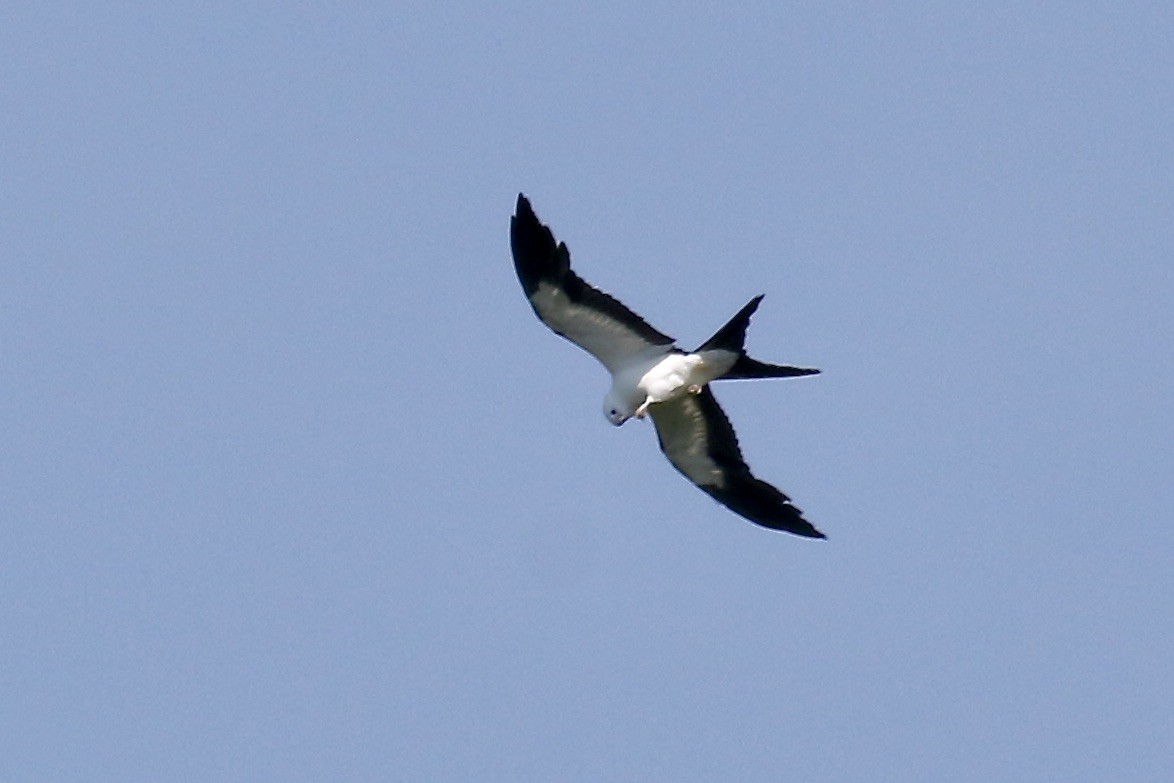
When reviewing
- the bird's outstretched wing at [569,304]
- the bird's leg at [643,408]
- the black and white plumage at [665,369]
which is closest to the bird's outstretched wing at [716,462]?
the black and white plumage at [665,369]

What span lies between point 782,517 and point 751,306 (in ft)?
8.24

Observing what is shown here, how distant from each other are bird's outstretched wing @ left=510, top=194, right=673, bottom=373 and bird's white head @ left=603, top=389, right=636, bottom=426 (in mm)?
310

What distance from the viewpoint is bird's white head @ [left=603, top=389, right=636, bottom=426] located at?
638 inches

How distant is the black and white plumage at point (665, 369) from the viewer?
1579 centimetres

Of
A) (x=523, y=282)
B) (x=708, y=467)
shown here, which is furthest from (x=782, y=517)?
(x=523, y=282)

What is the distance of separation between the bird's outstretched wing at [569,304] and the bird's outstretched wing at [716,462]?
0.69 meters

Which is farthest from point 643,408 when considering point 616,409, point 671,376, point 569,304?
point 569,304

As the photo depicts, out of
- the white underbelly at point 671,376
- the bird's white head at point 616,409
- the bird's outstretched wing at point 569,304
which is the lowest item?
the bird's white head at point 616,409

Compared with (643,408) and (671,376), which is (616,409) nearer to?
(643,408)

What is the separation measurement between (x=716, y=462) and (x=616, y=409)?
127 cm

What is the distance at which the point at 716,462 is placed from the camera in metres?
17.0

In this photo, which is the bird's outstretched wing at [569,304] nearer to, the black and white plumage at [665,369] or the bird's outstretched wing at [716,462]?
the black and white plumage at [665,369]

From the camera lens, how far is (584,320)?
16.2m

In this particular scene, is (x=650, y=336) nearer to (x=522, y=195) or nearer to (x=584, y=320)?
(x=584, y=320)
